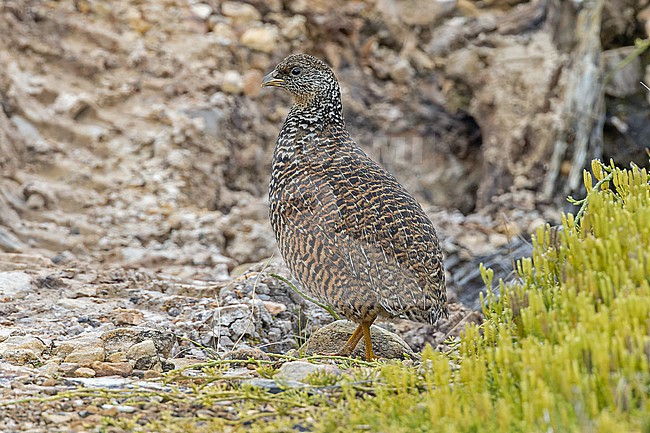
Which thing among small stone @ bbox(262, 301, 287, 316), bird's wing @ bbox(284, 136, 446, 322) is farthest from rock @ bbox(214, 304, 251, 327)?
bird's wing @ bbox(284, 136, 446, 322)

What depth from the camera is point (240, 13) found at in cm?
1066

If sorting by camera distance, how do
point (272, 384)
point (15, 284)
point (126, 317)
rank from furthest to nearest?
point (15, 284) → point (126, 317) → point (272, 384)

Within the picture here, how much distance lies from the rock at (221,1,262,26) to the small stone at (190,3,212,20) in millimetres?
202

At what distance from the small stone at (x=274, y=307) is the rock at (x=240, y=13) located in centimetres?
567

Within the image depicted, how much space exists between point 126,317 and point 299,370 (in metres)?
1.94

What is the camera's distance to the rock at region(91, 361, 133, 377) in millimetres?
4082

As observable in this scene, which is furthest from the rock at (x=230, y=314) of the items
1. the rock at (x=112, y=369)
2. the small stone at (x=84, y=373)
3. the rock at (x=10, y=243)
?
the rock at (x=10, y=243)

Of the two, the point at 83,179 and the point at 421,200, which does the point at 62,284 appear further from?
the point at 421,200

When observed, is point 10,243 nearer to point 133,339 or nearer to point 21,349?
point 21,349

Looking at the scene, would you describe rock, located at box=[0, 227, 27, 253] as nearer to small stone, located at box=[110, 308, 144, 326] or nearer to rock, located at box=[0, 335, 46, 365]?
small stone, located at box=[110, 308, 144, 326]

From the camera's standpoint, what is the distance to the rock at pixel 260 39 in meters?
10.3

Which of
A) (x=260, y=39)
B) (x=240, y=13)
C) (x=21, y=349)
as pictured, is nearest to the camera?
(x=21, y=349)

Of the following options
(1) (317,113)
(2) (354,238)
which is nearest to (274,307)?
(2) (354,238)

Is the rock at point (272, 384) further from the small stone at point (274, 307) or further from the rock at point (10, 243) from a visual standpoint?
the rock at point (10, 243)
